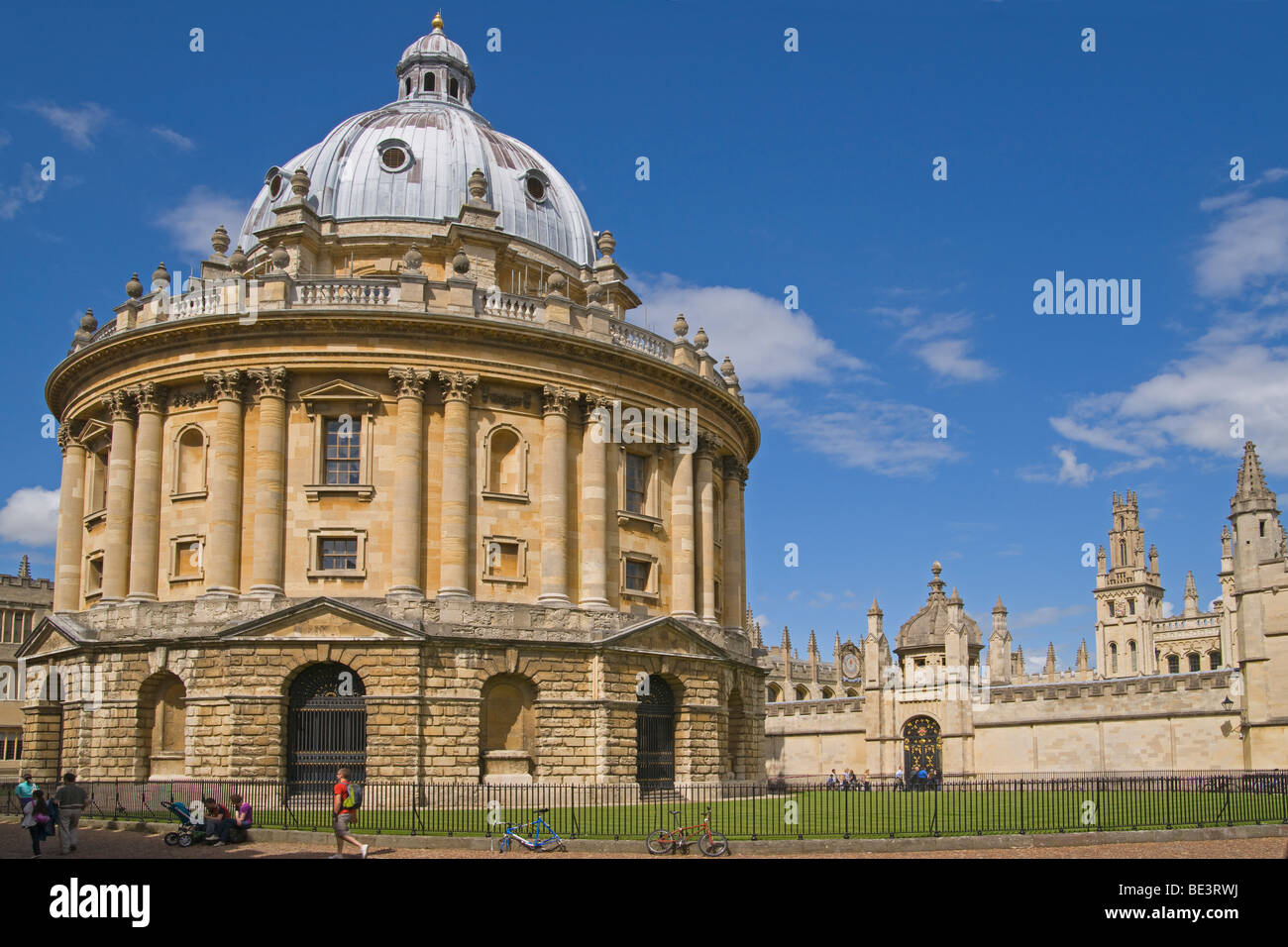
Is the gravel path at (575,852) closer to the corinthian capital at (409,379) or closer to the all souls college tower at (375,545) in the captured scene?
the all souls college tower at (375,545)

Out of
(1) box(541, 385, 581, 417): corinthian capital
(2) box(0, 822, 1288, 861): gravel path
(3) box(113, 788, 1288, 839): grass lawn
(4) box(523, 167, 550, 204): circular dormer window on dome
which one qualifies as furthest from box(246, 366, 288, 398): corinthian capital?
(4) box(523, 167, 550, 204): circular dormer window on dome

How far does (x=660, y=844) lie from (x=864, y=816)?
25.9ft

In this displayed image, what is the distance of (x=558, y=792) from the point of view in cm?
3581

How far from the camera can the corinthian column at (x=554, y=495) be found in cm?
3888

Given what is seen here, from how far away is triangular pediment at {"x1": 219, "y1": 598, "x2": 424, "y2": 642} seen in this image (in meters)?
35.6

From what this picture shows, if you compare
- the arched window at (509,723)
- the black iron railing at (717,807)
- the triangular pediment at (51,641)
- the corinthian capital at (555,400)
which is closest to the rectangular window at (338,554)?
the arched window at (509,723)

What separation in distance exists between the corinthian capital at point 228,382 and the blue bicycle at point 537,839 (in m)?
19.1

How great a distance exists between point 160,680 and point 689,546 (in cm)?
1744

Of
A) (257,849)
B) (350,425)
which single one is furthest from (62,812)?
(350,425)

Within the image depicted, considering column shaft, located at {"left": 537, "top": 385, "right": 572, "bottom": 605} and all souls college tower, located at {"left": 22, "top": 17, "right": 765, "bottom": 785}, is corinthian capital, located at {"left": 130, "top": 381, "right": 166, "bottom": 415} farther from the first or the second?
column shaft, located at {"left": 537, "top": 385, "right": 572, "bottom": 605}

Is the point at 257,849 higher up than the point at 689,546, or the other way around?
the point at 689,546

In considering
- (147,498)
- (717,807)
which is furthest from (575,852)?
(147,498)

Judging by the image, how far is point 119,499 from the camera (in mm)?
40125

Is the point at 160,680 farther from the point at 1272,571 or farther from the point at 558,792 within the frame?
the point at 1272,571
